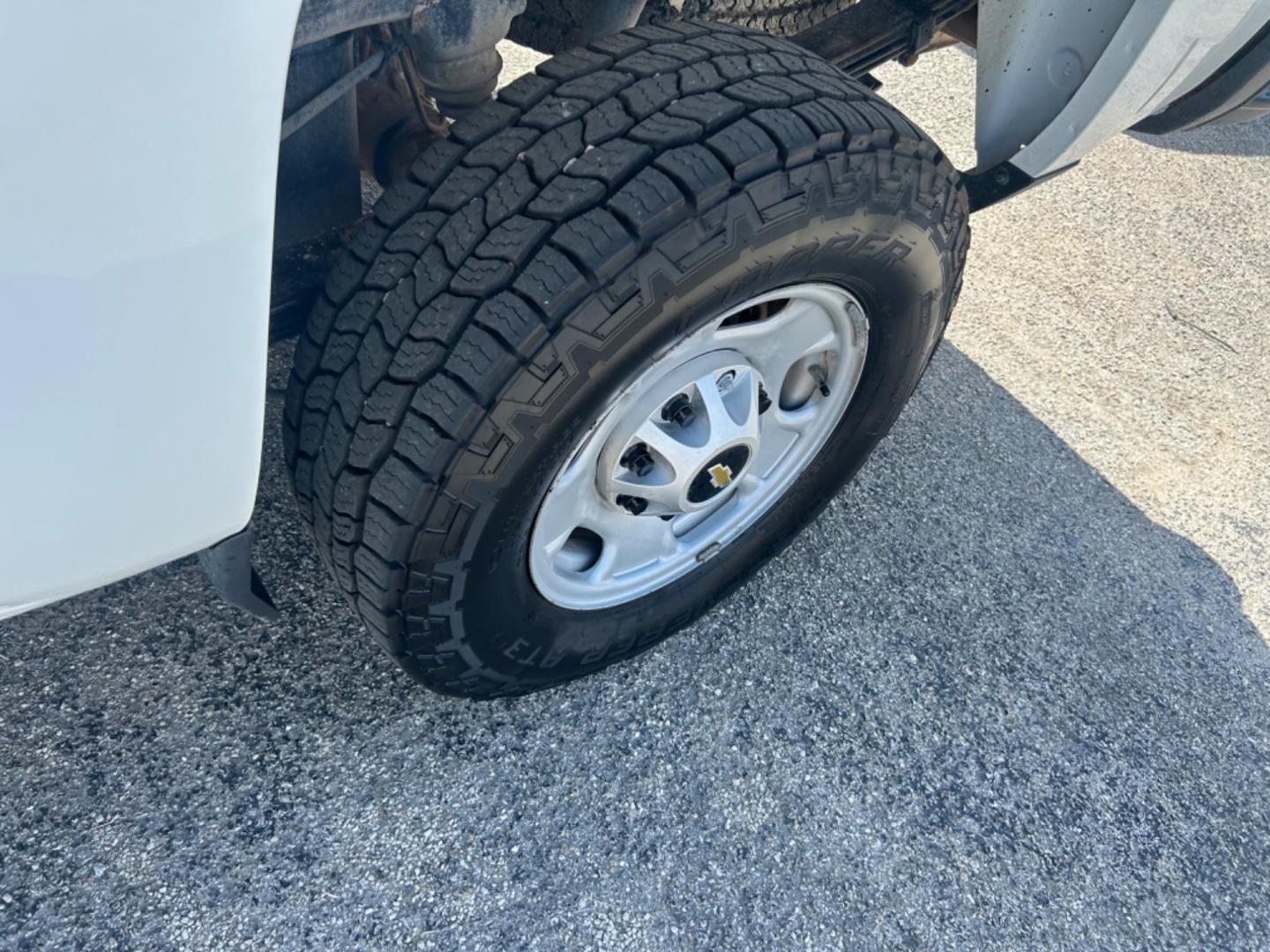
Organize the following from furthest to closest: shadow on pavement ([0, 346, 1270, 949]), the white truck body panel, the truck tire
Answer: shadow on pavement ([0, 346, 1270, 949]) < the truck tire < the white truck body panel

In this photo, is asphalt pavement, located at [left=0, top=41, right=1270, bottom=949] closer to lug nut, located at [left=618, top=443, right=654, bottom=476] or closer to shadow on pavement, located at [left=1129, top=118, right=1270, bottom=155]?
lug nut, located at [left=618, top=443, right=654, bottom=476]

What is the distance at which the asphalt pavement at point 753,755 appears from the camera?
168 centimetres

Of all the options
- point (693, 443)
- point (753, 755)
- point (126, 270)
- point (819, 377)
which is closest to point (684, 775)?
point (753, 755)

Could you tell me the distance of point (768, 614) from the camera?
2.23 metres

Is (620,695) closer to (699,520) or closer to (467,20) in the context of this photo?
(699,520)

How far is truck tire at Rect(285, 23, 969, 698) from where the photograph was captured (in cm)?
141

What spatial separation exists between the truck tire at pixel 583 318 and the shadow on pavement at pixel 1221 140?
3.23 metres

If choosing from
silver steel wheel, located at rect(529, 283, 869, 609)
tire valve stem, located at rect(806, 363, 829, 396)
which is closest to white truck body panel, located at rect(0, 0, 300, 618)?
silver steel wheel, located at rect(529, 283, 869, 609)

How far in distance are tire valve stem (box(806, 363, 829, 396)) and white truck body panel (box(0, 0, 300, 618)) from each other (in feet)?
3.56

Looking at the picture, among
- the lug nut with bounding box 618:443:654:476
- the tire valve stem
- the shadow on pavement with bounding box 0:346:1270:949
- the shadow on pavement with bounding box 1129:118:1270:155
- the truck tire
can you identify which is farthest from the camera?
the shadow on pavement with bounding box 1129:118:1270:155

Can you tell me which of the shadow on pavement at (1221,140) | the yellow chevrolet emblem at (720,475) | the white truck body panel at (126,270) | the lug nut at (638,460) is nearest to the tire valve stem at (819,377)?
the yellow chevrolet emblem at (720,475)

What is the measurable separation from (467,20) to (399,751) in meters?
1.22

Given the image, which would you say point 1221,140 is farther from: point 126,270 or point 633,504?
point 126,270

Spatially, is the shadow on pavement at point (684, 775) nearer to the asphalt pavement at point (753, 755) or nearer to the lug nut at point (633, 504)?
the asphalt pavement at point (753, 755)
